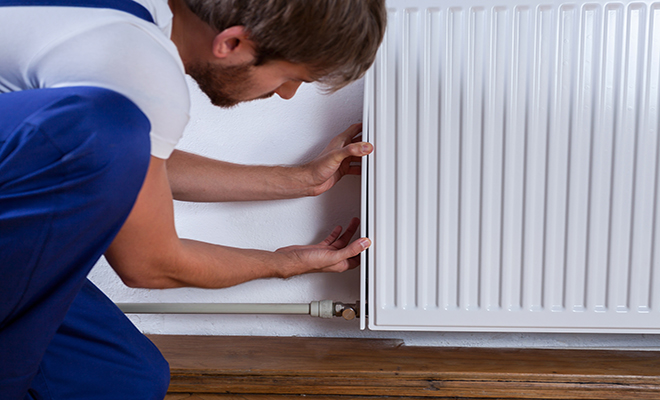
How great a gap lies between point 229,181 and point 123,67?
16.9 inches

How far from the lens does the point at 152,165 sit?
0.47 meters

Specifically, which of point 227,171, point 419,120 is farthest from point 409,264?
point 227,171

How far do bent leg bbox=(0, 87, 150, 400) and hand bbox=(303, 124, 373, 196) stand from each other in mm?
386

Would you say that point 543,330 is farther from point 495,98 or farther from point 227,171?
point 227,171

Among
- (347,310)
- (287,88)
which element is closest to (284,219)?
(347,310)

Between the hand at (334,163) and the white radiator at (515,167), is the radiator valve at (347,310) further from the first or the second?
the hand at (334,163)

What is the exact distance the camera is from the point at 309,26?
52 cm

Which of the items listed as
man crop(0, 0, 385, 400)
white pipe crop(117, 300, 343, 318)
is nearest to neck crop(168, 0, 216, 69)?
man crop(0, 0, 385, 400)

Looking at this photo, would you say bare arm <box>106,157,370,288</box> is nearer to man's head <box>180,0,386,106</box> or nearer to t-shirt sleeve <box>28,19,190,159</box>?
t-shirt sleeve <box>28,19,190,159</box>

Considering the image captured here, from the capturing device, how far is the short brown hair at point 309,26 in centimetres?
51

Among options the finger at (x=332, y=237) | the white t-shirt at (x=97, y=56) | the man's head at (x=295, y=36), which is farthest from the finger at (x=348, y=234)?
the white t-shirt at (x=97, y=56)

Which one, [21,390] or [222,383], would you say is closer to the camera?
[21,390]

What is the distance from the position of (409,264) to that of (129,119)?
52 centimetres

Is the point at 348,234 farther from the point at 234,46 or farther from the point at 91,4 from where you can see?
the point at 91,4
